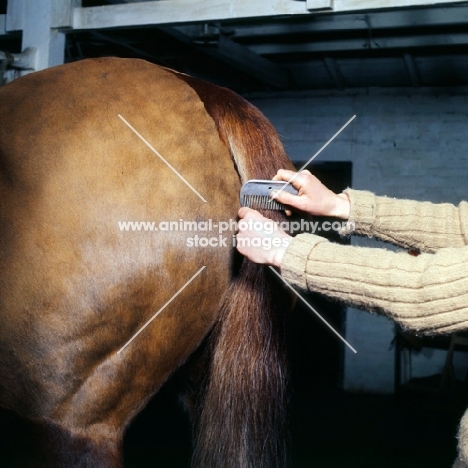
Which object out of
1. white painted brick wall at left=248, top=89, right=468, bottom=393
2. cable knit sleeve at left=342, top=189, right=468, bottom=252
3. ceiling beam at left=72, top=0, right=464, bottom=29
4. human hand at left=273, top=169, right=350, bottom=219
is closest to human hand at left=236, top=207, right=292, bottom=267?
human hand at left=273, top=169, right=350, bottom=219

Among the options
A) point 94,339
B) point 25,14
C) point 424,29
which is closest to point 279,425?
point 94,339

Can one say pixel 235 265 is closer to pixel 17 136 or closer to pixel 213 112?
pixel 213 112

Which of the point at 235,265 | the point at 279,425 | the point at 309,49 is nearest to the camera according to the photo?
the point at 235,265

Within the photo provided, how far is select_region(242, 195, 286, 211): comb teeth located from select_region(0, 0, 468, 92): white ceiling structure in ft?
3.79

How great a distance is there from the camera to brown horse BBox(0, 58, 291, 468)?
1393 millimetres

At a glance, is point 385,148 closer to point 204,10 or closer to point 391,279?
point 204,10

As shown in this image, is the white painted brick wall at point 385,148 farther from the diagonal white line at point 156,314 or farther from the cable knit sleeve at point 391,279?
the cable knit sleeve at point 391,279

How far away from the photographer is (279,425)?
1.69 metres

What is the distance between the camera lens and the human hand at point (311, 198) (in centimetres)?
149

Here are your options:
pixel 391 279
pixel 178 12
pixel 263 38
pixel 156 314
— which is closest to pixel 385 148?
pixel 263 38

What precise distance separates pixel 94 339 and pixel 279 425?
59 centimetres

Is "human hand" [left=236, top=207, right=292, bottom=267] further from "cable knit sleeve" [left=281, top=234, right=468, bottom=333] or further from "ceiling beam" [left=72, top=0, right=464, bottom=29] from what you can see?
"ceiling beam" [left=72, top=0, right=464, bottom=29]

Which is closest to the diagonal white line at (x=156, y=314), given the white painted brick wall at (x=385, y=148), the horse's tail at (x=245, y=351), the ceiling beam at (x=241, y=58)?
the horse's tail at (x=245, y=351)

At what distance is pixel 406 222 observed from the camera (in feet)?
5.54
